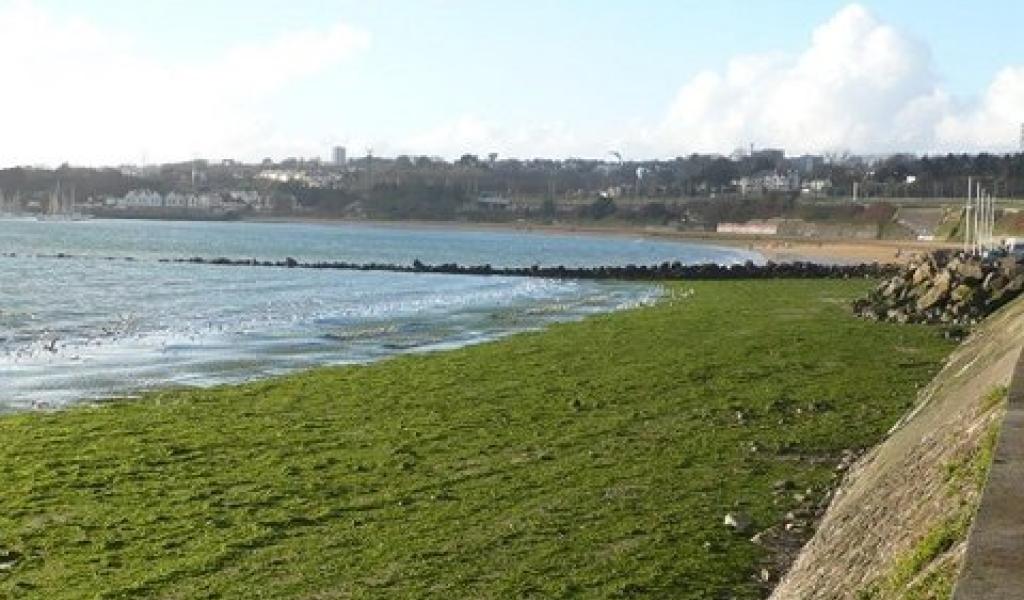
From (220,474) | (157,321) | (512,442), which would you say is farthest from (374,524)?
(157,321)

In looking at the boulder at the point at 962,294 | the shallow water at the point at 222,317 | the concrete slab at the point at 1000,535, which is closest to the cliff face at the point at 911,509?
the concrete slab at the point at 1000,535

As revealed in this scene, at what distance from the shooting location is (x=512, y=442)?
51.1ft

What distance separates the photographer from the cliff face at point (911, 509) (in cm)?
705

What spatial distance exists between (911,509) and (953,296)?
87.9 feet

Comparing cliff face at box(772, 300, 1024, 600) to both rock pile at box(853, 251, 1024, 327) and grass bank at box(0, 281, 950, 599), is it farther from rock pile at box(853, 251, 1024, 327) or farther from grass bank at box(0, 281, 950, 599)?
rock pile at box(853, 251, 1024, 327)

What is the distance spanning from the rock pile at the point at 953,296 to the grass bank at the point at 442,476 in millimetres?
8490

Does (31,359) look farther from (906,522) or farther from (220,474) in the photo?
(906,522)

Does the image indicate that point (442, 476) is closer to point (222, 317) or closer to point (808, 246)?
point (222, 317)

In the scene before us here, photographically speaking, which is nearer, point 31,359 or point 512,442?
point 512,442

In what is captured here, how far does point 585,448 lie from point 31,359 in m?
19.4


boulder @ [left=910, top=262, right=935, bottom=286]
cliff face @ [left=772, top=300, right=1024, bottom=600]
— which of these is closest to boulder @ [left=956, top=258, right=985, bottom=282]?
boulder @ [left=910, top=262, right=935, bottom=286]

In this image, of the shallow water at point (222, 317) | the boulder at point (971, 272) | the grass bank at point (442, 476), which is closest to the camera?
the grass bank at point (442, 476)

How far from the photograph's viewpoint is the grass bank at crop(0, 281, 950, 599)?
9.88 m

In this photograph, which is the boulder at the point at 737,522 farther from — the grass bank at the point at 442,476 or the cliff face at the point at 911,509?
the cliff face at the point at 911,509
